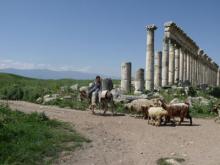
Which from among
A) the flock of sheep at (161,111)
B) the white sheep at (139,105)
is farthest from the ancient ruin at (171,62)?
the flock of sheep at (161,111)

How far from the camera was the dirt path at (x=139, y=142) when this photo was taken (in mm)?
13211

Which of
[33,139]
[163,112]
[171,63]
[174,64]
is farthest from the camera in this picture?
[174,64]

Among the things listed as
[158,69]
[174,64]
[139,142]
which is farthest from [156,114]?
[174,64]

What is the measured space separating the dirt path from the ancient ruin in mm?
16939

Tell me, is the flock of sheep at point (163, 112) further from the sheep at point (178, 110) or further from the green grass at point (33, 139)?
the green grass at point (33, 139)

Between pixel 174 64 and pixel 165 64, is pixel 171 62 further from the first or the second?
pixel 165 64

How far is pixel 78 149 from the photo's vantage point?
14148 mm

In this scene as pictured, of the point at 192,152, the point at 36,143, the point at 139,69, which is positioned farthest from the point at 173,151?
the point at 139,69

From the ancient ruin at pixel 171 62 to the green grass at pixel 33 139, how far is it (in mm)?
19873

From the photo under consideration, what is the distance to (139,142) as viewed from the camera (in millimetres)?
15734

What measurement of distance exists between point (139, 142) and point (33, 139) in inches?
147

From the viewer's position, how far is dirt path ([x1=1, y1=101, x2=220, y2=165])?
1321 centimetres

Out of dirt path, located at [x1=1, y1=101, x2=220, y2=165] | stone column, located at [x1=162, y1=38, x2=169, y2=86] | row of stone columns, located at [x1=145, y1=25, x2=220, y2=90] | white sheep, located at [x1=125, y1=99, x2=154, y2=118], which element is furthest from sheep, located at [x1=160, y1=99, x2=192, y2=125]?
stone column, located at [x1=162, y1=38, x2=169, y2=86]

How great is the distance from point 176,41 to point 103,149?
35734mm
